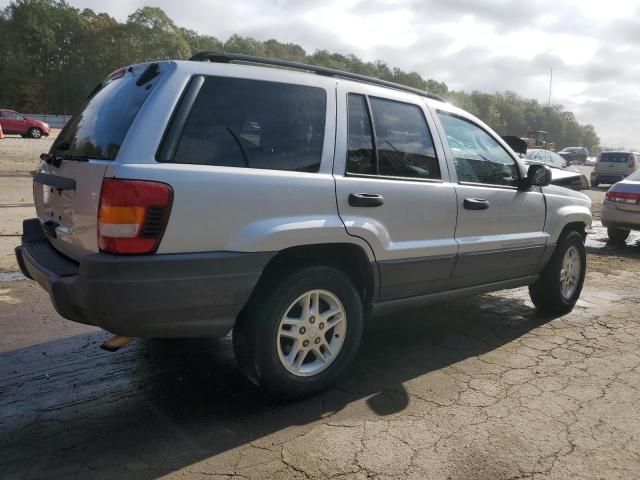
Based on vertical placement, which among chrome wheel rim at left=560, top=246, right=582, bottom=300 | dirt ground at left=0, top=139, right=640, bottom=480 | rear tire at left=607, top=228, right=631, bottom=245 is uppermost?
chrome wheel rim at left=560, top=246, right=582, bottom=300

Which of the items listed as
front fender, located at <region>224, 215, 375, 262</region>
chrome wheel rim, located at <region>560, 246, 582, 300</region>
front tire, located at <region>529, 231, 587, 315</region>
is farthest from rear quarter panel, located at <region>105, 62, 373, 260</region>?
chrome wheel rim, located at <region>560, 246, 582, 300</region>

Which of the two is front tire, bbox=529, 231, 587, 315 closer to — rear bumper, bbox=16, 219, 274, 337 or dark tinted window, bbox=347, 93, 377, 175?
dark tinted window, bbox=347, 93, 377, 175

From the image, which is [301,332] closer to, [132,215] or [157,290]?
[157,290]

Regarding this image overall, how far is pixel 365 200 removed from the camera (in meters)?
3.36

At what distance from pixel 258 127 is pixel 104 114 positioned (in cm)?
94

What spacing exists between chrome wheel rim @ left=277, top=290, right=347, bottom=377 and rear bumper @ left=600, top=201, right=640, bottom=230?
7795mm

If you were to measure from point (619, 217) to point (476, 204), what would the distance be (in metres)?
6.63

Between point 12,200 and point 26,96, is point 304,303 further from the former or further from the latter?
point 26,96

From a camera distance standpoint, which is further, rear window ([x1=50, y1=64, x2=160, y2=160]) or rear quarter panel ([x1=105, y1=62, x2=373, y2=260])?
rear window ([x1=50, y1=64, x2=160, y2=160])

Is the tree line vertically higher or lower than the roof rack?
higher

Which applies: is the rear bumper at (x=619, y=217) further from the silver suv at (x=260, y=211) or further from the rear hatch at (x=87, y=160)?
the rear hatch at (x=87, y=160)

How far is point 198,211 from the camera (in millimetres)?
2734

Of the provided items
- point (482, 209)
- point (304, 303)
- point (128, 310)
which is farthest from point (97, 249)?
point (482, 209)

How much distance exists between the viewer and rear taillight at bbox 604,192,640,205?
9.20 metres
